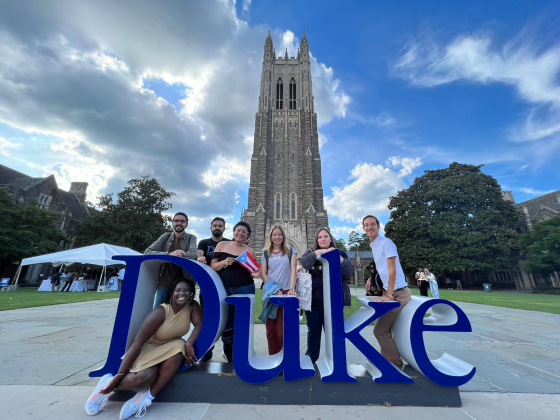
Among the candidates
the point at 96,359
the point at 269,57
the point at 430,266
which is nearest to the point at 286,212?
the point at 430,266

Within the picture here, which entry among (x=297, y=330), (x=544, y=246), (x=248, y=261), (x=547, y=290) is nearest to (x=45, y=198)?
(x=248, y=261)

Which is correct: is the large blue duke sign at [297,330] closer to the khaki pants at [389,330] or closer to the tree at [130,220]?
the khaki pants at [389,330]

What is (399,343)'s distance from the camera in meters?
2.76

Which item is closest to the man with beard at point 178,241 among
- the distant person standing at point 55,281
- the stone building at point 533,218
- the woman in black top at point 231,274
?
the woman in black top at point 231,274

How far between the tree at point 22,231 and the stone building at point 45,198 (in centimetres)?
290

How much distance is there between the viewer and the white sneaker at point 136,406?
1.99 metres

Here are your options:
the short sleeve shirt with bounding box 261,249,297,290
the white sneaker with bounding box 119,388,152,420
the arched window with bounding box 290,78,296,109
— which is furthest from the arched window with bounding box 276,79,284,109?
the white sneaker with bounding box 119,388,152,420

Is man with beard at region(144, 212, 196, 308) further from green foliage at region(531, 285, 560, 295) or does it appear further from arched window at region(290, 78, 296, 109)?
arched window at region(290, 78, 296, 109)

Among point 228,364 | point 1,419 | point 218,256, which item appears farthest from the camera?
point 218,256

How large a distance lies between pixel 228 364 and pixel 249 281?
92 cm

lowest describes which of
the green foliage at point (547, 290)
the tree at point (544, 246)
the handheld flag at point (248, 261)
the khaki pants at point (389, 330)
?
the khaki pants at point (389, 330)

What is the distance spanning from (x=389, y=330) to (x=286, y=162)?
29466 mm

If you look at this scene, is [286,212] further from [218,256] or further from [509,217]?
[218,256]

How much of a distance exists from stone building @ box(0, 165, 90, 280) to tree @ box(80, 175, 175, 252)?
265 centimetres
